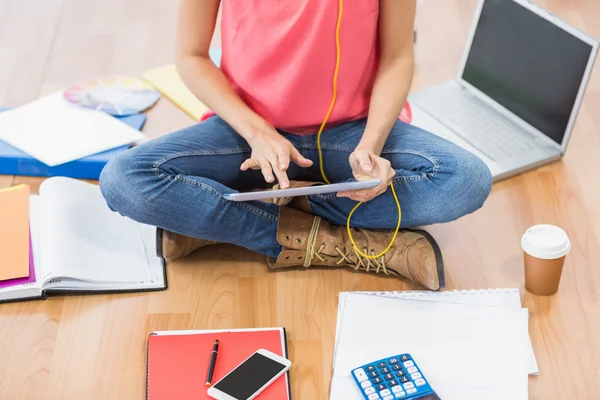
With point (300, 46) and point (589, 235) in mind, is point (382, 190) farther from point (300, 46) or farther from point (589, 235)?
point (589, 235)

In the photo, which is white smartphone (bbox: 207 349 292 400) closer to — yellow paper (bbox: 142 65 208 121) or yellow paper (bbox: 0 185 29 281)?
yellow paper (bbox: 0 185 29 281)

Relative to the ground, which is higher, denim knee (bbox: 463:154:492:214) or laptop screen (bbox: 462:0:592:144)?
laptop screen (bbox: 462:0:592:144)

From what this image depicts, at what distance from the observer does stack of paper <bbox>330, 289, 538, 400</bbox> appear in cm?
145

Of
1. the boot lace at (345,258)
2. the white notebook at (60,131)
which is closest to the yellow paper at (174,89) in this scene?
the white notebook at (60,131)

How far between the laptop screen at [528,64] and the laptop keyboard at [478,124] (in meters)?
0.04

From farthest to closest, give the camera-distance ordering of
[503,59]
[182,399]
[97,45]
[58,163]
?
[97,45] < [503,59] < [58,163] < [182,399]

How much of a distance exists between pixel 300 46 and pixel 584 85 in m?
0.66

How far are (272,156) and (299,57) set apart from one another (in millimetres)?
223

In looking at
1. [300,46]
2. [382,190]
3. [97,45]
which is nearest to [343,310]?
[382,190]

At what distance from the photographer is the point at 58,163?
1.93 metres

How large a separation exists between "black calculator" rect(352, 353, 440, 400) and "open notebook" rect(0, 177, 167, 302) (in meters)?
0.46

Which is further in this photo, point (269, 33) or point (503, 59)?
point (503, 59)

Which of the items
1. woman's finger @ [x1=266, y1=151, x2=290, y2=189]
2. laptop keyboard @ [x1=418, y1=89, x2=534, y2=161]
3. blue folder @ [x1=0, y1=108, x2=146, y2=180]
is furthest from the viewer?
laptop keyboard @ [x1=418, y1=89, x2=534, y2=161]

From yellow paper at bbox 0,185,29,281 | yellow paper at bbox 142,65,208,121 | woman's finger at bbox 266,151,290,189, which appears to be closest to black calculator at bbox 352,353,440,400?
woman's finger at bbox 266,151,290,189
